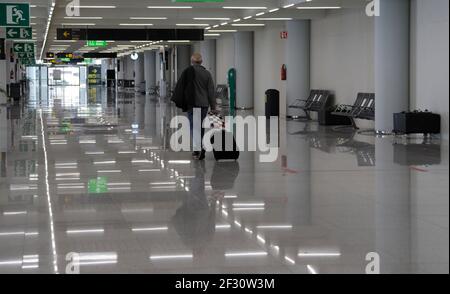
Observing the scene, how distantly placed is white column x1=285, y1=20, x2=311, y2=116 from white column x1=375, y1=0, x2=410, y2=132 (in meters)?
8.27

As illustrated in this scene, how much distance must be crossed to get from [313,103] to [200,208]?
1777 centimetres

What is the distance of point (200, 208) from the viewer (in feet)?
29.4

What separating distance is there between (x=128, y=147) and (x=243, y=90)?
65.4 ft

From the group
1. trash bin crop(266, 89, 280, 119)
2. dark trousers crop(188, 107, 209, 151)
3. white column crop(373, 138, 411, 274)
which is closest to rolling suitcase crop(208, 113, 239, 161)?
dark trousers crop(188, 107, 209, 151)

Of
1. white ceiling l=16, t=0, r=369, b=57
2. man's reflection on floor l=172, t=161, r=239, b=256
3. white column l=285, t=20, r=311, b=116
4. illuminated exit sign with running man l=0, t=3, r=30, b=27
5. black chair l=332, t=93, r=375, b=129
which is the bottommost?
man's reflection on floor l=172, t=161, r=239, b=256

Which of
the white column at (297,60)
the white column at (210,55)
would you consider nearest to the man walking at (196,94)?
the white column at (297,60)

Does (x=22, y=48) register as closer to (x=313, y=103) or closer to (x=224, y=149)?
(x=313, y=103)

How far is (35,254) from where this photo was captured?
21.9 feet

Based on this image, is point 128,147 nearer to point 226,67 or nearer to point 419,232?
point 419,232

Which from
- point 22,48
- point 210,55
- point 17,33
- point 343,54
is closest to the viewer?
point 343,54

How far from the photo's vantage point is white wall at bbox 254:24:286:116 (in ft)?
104

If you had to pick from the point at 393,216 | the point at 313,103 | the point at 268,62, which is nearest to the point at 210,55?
the point at 268,62

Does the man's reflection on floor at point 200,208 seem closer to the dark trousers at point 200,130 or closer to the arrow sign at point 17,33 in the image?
the dark trousers at point 200,130

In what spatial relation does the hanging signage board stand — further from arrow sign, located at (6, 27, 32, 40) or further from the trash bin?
the trash bin
